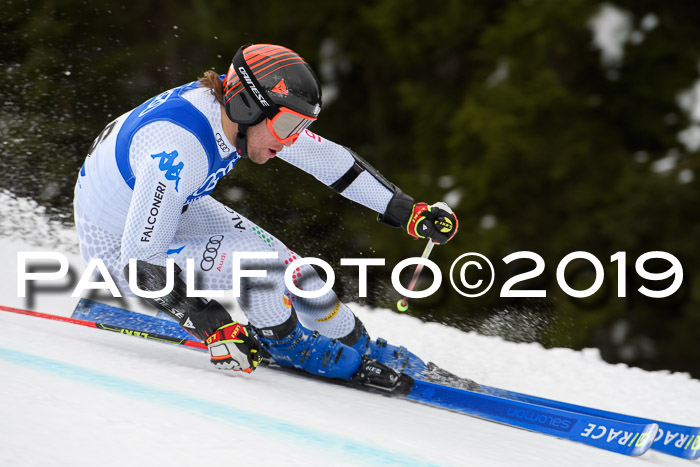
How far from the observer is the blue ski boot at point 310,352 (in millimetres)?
3170

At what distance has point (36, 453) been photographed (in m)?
1.64

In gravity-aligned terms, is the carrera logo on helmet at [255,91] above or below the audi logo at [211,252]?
above

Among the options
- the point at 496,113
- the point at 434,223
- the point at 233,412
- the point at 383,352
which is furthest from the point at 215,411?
the point at 496,113

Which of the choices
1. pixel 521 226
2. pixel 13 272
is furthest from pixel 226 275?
pixel 521 226

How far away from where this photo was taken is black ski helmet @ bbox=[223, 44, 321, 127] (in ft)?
8.88

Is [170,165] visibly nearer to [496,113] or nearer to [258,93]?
[258,93]

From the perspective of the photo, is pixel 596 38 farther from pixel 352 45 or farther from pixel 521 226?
pixel 352 45

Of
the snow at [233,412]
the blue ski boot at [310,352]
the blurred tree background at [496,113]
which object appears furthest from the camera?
the blurred tree background at [496,113]

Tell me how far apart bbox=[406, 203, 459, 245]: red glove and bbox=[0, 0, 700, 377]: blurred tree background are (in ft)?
15.5

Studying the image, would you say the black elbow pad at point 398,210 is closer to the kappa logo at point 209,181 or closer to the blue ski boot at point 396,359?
the blue ski boot at point 396,359

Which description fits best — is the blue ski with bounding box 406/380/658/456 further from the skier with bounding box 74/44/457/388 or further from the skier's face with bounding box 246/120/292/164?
the skier's face with bounding box 246/120/292/164

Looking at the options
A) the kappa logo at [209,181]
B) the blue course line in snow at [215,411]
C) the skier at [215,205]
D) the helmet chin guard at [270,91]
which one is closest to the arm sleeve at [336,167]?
the skier at [215,205]

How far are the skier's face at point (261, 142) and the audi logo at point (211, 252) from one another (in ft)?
1.29

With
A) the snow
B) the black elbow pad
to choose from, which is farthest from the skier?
the black elbow pad
